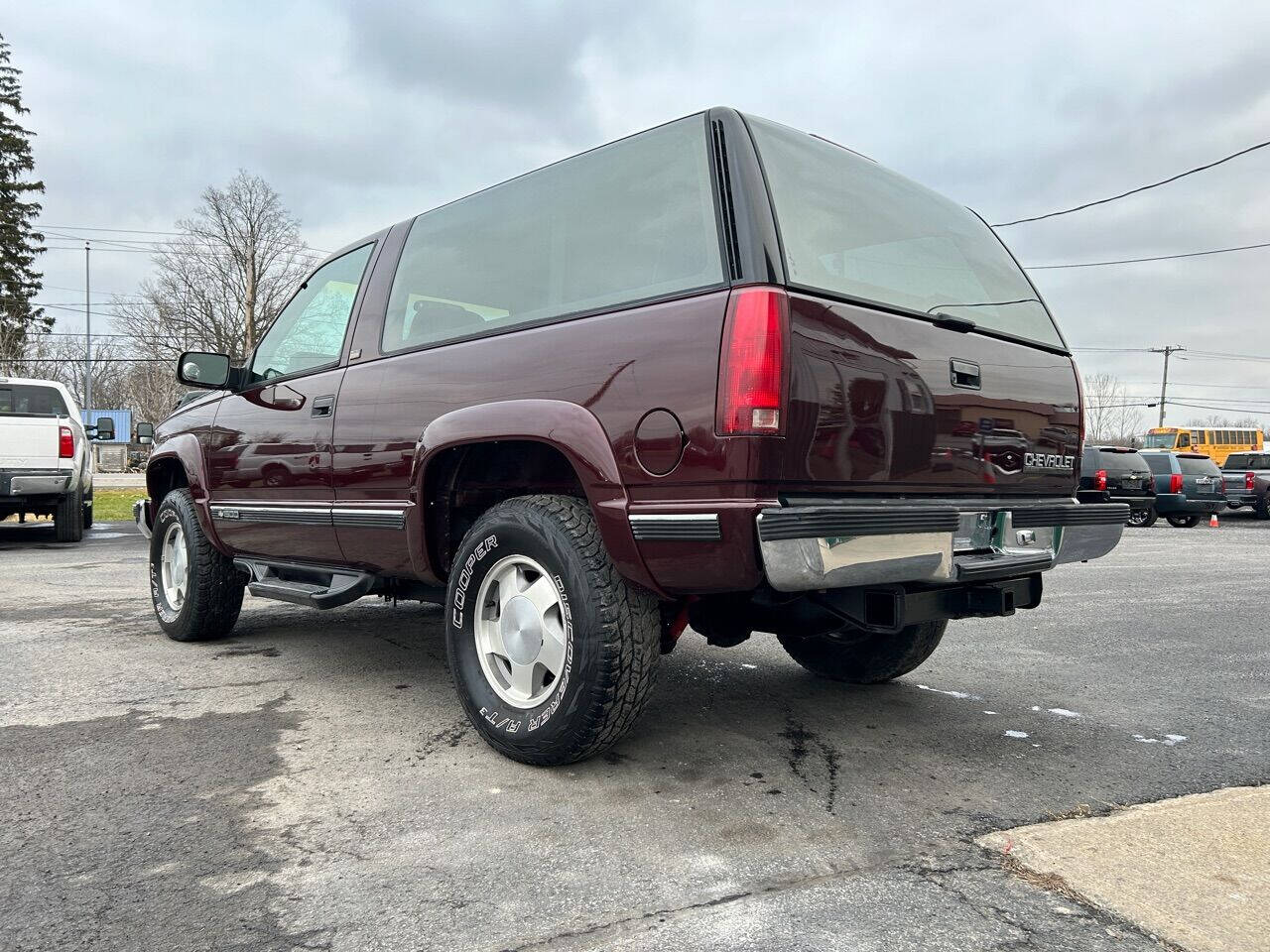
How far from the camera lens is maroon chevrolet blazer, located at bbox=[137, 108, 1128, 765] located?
8.30 ft

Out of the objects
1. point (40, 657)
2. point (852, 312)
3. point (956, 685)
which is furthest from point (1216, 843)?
point (40, 657)

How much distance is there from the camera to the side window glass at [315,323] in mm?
4176

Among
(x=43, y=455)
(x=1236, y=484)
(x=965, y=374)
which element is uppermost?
(x=965, y=374)

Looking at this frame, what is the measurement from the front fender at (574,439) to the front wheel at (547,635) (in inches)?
4.5

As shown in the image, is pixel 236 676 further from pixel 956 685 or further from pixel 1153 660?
pixel 1153 660

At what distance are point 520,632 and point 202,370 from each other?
2.45 metres

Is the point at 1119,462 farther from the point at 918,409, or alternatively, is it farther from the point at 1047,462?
the point at 918,409

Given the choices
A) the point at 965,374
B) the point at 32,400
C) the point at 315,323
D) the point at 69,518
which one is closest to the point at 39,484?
the point at 69,518

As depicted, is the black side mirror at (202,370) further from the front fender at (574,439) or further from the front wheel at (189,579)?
the front fender at (574,439)

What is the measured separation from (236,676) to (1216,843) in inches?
146

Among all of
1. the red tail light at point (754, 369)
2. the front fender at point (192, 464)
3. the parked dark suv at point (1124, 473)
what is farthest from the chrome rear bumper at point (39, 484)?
the parked dark suv at point (1124, 473)

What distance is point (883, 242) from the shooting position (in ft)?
10.5

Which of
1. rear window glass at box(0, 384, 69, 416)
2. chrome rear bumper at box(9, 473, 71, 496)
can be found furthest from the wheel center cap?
rear window glass at box(0, 384, 69, 416)

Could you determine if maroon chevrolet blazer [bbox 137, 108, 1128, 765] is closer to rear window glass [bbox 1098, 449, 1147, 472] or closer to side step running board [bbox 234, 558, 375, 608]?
side step running board [bbox 234, 558, 375, 608]
